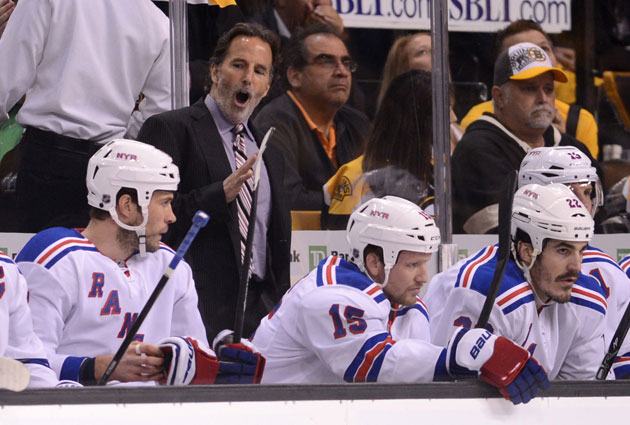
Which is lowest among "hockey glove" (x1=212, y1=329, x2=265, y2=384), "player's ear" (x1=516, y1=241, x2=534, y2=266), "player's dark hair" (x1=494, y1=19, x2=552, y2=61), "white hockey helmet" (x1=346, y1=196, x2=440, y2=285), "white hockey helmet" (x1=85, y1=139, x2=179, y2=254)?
"hockey glove" (x1=212, y1=329, x2=265, y2=384)

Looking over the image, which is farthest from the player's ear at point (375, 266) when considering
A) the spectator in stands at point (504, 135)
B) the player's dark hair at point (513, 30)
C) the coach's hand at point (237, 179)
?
the player's dark hair at point (513, 30)

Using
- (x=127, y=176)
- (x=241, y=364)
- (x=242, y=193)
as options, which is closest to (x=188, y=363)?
(x=241, y=364)

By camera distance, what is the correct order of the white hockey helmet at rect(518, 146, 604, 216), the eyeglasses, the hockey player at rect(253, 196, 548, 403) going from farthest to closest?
the eyeglasses → the white hockey helmet at rect(518, 146, 604, 216) → the hockey player at rect(253, 196, 548, 403)

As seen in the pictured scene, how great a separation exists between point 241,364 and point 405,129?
64.6 inches

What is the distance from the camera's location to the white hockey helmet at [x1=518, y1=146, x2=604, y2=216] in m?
4.22

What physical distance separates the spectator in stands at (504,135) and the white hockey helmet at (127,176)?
4.83 feet

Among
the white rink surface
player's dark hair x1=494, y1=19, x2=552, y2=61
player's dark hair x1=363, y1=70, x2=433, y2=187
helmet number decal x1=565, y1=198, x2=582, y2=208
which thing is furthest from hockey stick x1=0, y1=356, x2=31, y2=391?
player's dark hair x1=494, y1=19, x2=552, y2=61

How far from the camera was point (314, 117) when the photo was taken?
172 inches

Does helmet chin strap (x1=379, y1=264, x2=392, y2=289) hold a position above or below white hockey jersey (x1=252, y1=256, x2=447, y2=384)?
above

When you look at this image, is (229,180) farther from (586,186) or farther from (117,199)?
(586,186)

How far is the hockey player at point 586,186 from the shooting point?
3.92 meters

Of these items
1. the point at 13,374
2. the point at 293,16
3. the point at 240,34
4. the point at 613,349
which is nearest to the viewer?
the point at 13,374

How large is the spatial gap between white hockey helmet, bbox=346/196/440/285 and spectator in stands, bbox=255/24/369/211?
0.83 metres

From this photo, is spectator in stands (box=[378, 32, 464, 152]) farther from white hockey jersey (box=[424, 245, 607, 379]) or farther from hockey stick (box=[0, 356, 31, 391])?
hockey stick (box=[0, 356, 31, 391])
